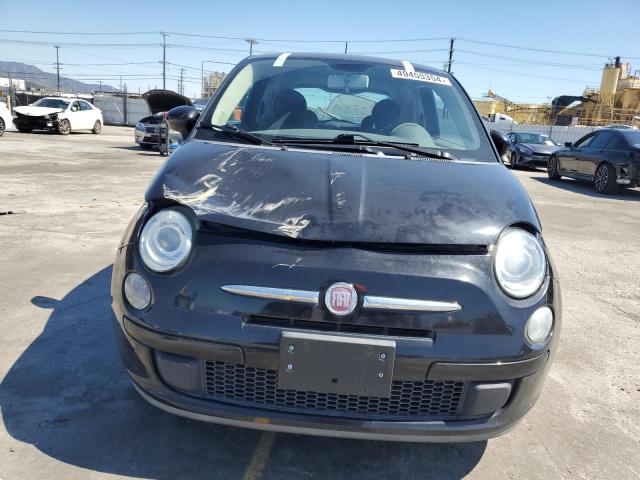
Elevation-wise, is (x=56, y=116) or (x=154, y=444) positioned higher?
(x=56, y=116)

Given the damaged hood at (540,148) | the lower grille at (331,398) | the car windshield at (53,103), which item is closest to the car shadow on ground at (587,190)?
the damaged hood at (540,148)

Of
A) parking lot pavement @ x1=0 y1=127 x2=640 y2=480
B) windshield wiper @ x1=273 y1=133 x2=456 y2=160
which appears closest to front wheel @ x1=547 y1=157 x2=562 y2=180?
parking lot pavement @ x1=0 y1=127 x2=640 y2=480

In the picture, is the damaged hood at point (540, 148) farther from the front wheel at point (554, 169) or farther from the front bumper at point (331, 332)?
the front bumper at point (331, 332)

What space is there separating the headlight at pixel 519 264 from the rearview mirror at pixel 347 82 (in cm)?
159

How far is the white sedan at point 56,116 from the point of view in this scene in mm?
19656

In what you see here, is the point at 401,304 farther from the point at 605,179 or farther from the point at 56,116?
the point at 56,116

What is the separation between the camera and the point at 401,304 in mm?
1607

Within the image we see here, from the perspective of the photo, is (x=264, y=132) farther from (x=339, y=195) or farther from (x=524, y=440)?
(x=524, y=440)

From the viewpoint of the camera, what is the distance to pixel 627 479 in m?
2.01

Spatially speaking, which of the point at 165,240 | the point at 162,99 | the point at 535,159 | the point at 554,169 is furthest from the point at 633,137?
the point at 165,240

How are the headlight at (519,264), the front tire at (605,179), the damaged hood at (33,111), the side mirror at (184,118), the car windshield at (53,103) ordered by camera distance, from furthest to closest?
the car windshield at (53,103) → the damaged hood at (33,111) → the front tire at (605,179) → the side mirror at (184,118) → the headlight at (519,264)

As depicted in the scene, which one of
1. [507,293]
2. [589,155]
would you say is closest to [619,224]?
[589,155]

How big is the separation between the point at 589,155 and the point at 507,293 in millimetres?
11746

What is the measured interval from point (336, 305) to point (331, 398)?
33 cm
